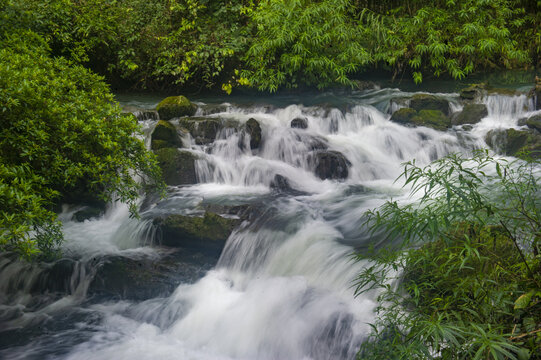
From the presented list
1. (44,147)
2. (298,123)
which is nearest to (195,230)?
(44,147)

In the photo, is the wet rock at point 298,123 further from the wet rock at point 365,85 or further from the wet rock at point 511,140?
the wet rock at point 511,140

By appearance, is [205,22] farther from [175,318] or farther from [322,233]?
[175,318]

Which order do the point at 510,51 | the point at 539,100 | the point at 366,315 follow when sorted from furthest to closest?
1. the point at 510,51
2. the point at 539,100
3. the point at 366,315

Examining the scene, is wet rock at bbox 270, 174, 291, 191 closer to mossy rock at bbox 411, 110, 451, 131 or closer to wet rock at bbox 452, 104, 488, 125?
mossy rock at bbox 411, 110, 451, 131

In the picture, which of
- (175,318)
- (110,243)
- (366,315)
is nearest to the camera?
(366,315)

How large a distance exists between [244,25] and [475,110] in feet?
21.9

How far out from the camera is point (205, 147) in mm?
7875

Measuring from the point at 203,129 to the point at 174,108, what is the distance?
4.10 ft

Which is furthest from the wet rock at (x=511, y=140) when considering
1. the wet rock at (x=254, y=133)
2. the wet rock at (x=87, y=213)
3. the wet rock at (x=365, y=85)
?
the wet rock at (x=87, y=213)

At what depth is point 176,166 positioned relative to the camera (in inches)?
277

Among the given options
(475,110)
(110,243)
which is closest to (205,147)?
(110,243)

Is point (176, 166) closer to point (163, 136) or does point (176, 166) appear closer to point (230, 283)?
point (163, 136)

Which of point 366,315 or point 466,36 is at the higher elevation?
point 466,36

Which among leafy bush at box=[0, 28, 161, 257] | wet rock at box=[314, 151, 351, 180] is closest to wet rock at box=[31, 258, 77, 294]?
leafy bush at box=[0, 28, 161, 257]
